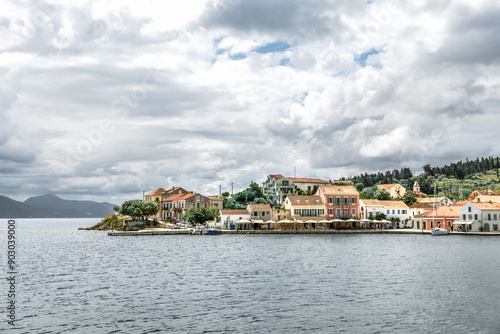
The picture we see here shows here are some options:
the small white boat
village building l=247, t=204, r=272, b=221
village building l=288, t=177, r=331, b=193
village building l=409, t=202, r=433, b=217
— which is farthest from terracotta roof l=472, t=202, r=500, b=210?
village building l=288, t=177, r=331, b=193

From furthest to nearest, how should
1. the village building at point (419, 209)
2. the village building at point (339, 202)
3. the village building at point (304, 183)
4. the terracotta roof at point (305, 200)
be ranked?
the village building at point (304, 183) → the village building at point (419, 209) → the village building at point (339, 202) → the terracotta roof at point (305, 200)

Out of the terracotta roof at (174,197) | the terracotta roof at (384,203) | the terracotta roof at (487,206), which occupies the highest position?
the terracotta roof at (174,197)

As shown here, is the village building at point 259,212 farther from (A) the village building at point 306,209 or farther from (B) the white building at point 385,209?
(B) the white building at point 385,209

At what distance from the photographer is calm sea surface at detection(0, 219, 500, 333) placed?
2981 cm

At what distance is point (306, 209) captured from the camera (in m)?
135

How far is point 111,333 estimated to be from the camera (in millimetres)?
28156

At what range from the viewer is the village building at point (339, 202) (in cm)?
13675

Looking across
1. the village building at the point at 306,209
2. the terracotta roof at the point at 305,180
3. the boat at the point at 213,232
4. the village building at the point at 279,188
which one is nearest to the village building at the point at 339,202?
the village building at the point at 306,209

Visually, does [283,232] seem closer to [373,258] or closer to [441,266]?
[373,258]

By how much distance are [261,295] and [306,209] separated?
319 feet

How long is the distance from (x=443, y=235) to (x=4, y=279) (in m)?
106

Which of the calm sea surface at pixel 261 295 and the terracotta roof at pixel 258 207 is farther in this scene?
the terracotta roof at pixel 258 207

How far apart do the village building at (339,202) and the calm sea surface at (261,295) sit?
232 feet

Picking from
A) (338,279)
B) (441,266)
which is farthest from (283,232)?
(338,279)
